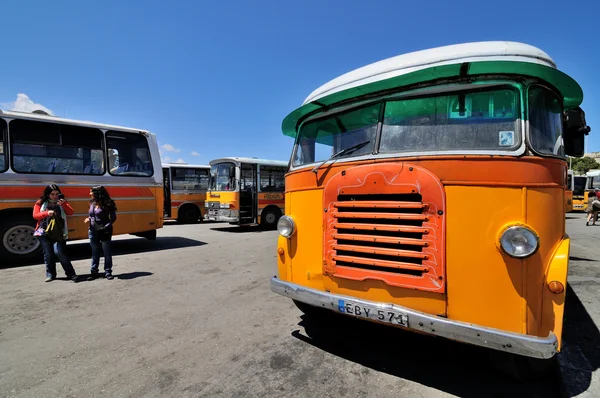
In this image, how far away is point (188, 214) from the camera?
56.2 feet

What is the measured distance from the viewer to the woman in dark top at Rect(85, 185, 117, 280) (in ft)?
19.2

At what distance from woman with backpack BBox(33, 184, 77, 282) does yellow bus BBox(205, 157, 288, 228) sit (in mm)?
7802

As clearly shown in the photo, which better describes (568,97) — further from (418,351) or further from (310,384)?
(310,384)

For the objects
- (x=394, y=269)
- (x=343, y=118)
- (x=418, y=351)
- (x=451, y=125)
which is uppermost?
(x=343, y=118)

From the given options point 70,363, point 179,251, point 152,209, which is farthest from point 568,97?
point 152,209

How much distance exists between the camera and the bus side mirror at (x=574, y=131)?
3.50 meters

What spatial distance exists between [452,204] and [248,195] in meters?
12.0

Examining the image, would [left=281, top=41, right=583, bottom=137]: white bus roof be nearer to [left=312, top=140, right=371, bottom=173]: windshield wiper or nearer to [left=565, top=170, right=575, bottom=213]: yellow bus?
[left=312, top=140, right=371, bottom=173]: windshield wiper

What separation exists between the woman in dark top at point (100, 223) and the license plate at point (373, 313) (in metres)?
4.97

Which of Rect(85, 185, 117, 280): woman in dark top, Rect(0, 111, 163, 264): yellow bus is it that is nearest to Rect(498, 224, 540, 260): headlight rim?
Rect(85, 185, 117, 280): woman in dark top

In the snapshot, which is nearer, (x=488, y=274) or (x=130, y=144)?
Answer: (x=488, y=274)

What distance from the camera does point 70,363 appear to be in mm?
3051

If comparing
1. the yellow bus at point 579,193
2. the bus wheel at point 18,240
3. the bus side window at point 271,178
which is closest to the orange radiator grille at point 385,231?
the bus wheel at point 18,240

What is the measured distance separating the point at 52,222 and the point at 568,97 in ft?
24.5
